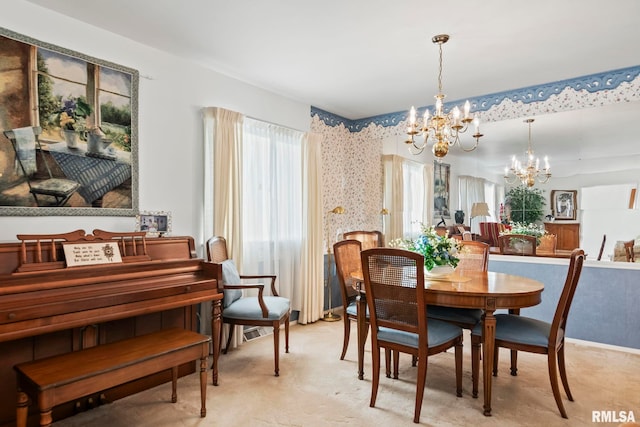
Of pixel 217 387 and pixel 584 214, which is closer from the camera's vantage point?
pixel 217 387

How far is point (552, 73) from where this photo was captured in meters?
3.64

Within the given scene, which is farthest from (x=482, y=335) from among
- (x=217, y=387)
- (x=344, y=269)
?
(x=217, y=387)

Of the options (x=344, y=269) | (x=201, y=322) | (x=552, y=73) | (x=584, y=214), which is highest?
(x=552, y=73)

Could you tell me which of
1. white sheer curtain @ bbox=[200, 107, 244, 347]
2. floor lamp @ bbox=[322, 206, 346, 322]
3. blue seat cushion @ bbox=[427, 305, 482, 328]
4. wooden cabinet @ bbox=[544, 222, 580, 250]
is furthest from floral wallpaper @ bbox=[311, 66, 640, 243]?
blue seat cushion @ bbox=[427, 305, 482, 328]

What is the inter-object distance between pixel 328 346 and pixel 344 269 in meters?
0.83

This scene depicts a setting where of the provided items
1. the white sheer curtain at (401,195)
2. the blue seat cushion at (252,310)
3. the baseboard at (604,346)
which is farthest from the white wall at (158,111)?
the baseboard at (604,346)

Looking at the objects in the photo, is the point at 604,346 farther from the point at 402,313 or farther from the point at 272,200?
the point at 272,200

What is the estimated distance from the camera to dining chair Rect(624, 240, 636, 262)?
3.55 metres

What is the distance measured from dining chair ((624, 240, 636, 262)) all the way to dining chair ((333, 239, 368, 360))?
2519 millimetres

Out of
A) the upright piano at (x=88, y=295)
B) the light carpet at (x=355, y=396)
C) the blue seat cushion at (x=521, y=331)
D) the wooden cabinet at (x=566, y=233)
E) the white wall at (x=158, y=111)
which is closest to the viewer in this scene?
the upright piano at (x=88, y=295)

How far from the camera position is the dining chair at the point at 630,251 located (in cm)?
355

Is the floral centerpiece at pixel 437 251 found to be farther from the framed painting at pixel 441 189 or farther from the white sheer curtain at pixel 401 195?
the white sheer curtain at pixel 401 195

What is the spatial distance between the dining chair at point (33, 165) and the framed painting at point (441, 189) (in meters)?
4.00

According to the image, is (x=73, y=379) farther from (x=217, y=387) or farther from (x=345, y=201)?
(x=345, y=201)
